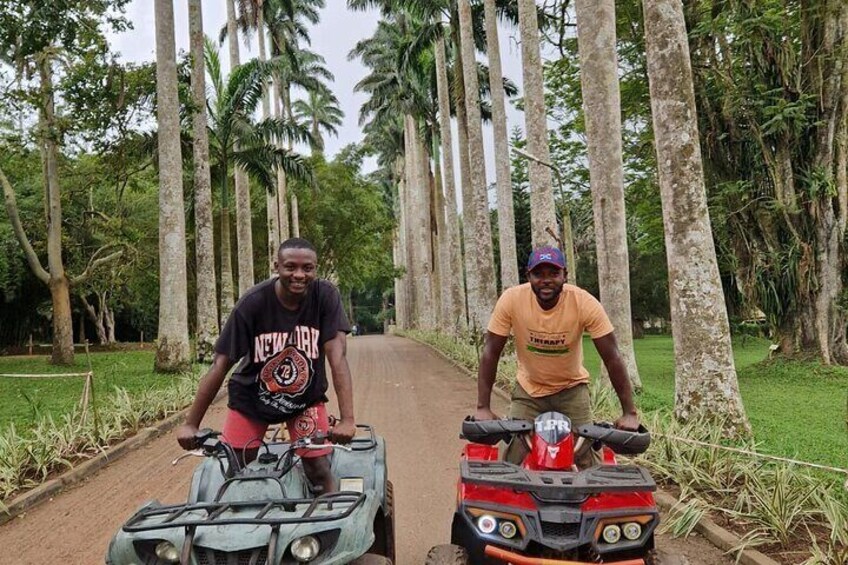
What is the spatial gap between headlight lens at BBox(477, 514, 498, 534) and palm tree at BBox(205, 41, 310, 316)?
18.8 metres

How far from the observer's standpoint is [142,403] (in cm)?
1061

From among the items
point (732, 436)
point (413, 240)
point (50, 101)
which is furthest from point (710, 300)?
point (413, 240)

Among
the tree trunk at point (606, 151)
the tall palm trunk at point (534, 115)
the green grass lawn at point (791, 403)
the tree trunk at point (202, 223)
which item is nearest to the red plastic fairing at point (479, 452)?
the green grass lawn at point (791, 403)

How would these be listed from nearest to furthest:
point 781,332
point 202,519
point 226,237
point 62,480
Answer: point 202,519 → point 62,480 → point 781,332 → point 226,237

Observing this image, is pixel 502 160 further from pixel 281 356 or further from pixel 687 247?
pixel 281 356

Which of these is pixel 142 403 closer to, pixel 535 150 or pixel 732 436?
pixel 732 436

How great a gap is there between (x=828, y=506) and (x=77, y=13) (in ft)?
48.6

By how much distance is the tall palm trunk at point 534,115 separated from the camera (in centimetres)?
1459

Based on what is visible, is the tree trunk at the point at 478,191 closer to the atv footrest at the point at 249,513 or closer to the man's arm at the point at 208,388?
the man's arm at the point at 208,388

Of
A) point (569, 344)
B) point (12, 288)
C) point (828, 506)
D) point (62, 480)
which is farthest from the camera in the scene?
point (12, 288)

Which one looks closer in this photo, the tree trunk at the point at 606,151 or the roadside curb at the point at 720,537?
the roadside curb at the point at 720,537

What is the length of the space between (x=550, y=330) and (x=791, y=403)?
915cm

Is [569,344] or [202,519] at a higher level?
[569,344]

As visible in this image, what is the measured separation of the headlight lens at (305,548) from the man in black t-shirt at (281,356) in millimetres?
978
